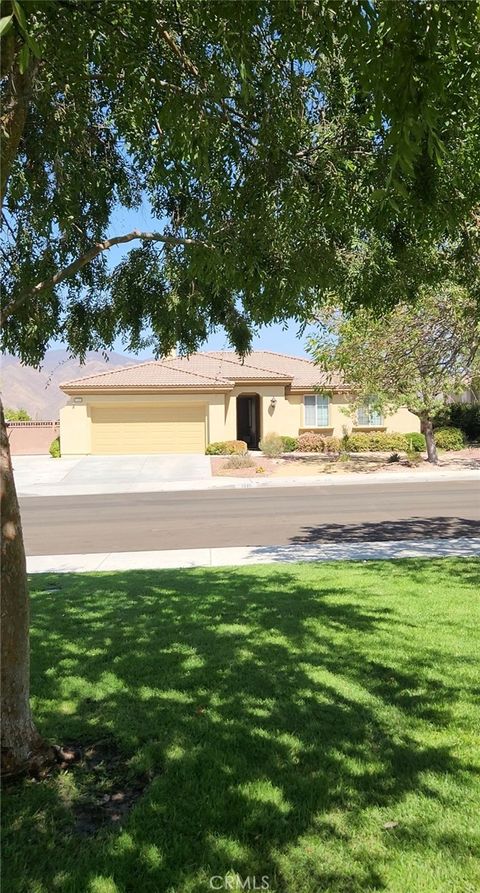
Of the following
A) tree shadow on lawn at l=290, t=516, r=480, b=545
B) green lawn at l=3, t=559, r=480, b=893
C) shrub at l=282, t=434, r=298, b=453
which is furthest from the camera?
shrub at l=282, t=434, r=298, b=453

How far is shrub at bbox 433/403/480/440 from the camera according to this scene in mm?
30859

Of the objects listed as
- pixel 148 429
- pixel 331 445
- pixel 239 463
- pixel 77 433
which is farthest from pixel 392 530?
pixel 77 433

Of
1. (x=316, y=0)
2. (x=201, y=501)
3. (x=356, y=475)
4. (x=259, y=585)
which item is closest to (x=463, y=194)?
(x=316, y=0)

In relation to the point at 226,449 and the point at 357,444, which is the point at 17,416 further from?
the point at 357,444

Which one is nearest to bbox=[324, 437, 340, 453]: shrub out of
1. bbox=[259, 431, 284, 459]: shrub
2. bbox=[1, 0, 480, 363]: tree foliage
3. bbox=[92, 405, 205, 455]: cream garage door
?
bbox=[259, 431, 284, 459]: shrub

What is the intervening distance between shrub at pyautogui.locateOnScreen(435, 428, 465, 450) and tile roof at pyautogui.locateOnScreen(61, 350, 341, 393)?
18.5 feet

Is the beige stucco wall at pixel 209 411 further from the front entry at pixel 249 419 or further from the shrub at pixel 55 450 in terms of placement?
the front entry at pixel 249 419

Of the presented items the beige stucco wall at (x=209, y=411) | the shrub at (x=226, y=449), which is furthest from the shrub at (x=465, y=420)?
the shrub at (x=226, y=449)

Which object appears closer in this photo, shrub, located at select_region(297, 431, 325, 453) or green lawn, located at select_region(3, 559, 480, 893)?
green lawn, located at select_region(3, 559, 480, 893)

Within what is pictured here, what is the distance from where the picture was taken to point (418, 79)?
2.62 metres

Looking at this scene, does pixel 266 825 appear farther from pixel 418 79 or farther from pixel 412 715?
pixel 418 79

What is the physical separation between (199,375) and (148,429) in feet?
12.0

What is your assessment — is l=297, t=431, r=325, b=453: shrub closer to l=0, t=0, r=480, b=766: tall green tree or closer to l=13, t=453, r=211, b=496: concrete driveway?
l=13, t=453, r=211, b=496: concrete driveway

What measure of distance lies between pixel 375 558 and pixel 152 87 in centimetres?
726
